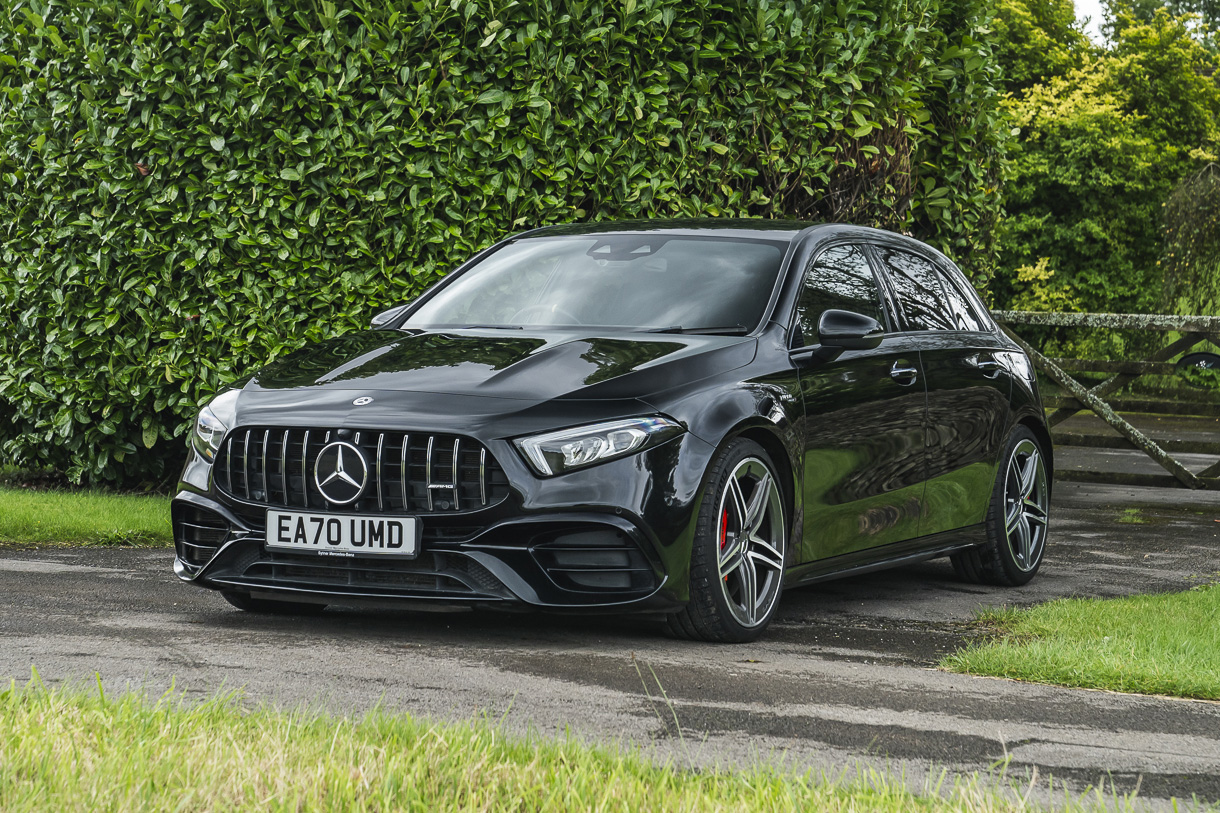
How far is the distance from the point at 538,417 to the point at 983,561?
327 cm

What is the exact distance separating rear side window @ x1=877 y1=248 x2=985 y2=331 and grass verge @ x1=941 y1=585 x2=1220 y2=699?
145cm

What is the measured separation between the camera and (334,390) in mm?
5297

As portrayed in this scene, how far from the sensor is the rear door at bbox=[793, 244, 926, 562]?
5840mm

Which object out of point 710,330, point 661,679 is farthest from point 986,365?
point 661,679

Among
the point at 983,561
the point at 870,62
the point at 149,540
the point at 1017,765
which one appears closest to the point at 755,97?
the point at 870,62

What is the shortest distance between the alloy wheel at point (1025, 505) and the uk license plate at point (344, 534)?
358cm

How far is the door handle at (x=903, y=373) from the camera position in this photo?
6.40 meters

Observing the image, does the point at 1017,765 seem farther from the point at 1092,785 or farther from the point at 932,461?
the point at 932,461

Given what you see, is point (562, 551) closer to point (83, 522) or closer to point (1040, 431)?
point (1040, 431)

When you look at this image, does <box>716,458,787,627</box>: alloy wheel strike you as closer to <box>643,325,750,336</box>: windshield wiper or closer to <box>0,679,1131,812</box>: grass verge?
<box>643,325,750,336</box>: windshield wiper

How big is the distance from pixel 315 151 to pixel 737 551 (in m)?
4.44

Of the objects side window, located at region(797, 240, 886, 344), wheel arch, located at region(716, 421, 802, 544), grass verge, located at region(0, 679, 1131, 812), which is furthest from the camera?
side window, located at region(797, 240, 886, 344)

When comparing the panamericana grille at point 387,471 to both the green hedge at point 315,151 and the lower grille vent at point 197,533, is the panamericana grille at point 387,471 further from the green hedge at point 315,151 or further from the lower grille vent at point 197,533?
the green hedge at point 315,151

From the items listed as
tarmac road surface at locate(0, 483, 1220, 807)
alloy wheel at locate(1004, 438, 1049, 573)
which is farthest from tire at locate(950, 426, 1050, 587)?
tarmac road surface at locate(0, 483, 1220, 807)
